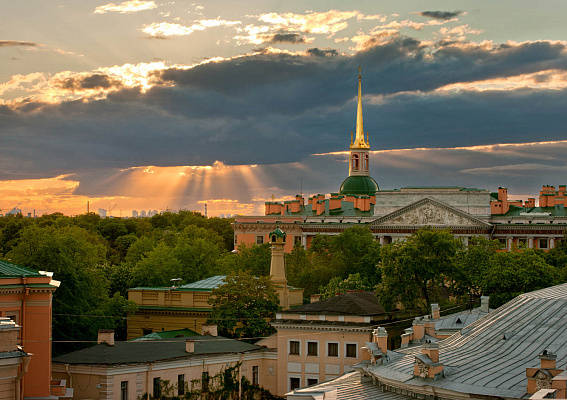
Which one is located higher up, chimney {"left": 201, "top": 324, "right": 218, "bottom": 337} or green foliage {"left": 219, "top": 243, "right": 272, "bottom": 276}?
green foliage {"left": 219, "top": 243, "right": 272, "bottom": 276}

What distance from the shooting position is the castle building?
4099 inches

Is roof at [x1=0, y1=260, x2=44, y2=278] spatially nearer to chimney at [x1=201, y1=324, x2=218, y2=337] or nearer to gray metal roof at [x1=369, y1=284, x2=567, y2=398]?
chimney at [x1=201, y1=324, x2=218, y2=337]

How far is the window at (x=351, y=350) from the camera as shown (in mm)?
45594

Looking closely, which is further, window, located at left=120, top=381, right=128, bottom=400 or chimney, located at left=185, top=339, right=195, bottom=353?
chimney, located at left=185, top=339, right=195, bottom=353

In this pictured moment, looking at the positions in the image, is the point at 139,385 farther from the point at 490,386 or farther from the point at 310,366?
the point at 490,386

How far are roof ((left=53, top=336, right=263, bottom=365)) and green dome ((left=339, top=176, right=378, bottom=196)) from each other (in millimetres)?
93598

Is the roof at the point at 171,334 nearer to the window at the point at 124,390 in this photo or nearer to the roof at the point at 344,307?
the roof at the point at 344,307

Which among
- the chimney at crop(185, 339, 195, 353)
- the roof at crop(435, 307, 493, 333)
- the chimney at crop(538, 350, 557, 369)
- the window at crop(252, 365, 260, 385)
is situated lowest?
the window at crop(252, 365, 260, 385)

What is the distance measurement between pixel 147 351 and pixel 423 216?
238 feet

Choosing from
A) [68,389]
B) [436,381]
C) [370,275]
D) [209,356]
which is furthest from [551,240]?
[436,381]

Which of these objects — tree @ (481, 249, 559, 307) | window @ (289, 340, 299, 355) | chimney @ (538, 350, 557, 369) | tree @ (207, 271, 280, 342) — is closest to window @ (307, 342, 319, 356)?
window @ (289, 340, 299, 355)

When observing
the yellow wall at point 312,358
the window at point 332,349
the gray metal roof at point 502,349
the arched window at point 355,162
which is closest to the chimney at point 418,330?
the gray metal roof at point 502,349

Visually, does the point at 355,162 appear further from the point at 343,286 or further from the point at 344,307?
the point at 344,307

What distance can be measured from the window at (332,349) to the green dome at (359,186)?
9241 cm
